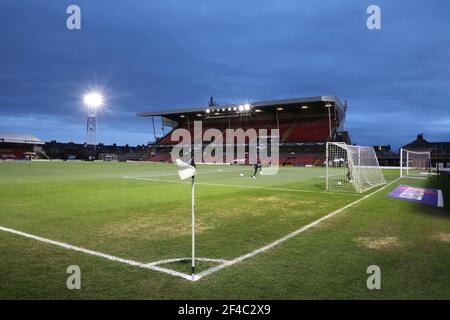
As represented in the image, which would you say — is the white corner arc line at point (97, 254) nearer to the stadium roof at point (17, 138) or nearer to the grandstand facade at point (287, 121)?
the grandstand facade at point (287, 121)

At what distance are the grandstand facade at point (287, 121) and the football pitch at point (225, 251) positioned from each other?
50.0 metres

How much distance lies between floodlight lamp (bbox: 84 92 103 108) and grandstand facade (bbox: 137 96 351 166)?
15.4 meters

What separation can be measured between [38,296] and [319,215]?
25.8 feet

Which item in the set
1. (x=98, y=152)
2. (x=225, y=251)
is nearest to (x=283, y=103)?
(x=225, y=251)

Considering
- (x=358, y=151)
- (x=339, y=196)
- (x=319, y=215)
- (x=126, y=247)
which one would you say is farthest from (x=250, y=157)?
(x=126, y=247)

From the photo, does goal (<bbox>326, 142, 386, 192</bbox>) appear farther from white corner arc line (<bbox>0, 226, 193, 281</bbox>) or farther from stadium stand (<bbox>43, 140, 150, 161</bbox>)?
stadium stand (<bbox>43, 140, 150, 161</bbox>)

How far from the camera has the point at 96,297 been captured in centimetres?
413

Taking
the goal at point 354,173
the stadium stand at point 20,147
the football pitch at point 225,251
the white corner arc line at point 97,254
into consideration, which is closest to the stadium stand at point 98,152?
the stadium stand at point 20,147

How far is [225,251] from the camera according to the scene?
6.13 metres

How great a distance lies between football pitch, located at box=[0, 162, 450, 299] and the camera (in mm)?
4383

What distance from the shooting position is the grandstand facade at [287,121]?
202ft

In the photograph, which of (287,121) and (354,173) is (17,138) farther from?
(354,173)

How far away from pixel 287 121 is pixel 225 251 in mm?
68196

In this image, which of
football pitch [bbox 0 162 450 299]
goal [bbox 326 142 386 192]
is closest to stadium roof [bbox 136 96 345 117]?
goal [bbox 326 142 386 192]
